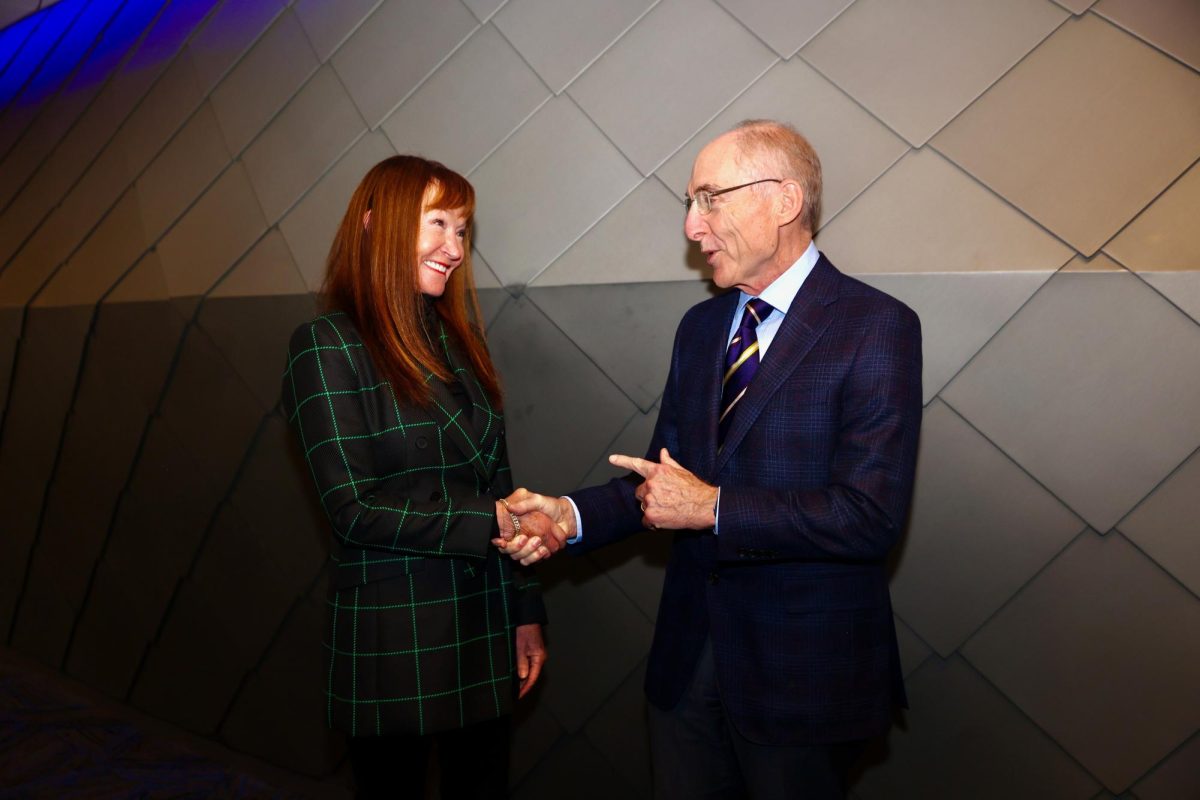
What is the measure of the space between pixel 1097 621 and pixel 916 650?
1.24 feet

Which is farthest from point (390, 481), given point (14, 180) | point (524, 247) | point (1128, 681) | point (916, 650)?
point (14, 180)

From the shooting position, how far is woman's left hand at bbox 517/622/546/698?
6.53 feet

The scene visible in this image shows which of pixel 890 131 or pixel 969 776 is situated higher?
pixel 890 131

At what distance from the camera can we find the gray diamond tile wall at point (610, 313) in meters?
1.74

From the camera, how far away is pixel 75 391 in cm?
333

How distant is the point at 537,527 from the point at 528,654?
384 millimetres

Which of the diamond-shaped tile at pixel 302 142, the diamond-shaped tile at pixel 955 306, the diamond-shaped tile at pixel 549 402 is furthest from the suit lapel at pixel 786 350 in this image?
the diamond-shaped tile at pixel 302 142

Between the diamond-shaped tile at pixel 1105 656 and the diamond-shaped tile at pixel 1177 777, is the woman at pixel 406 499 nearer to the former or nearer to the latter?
the diamond-shaped tile at pixel 1105 656

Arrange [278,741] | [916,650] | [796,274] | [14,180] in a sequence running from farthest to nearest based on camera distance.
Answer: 1. [14,180]
2. [278,741]
3. [916,650]
4. [796,274]

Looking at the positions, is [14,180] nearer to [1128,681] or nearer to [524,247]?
[524,247]

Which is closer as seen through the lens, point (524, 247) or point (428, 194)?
point (428, 194)

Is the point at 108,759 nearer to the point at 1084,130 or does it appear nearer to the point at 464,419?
the point at 464,419

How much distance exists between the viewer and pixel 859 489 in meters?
1.44

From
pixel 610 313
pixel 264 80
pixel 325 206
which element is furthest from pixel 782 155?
pixel 264 80
